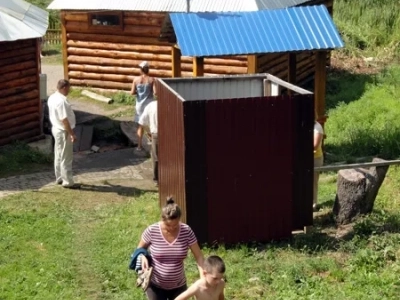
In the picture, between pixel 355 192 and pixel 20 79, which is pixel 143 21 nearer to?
pixel 20 79

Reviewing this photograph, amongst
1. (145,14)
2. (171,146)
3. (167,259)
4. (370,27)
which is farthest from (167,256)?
(370,27)

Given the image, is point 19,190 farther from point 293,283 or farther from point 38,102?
point 293,283

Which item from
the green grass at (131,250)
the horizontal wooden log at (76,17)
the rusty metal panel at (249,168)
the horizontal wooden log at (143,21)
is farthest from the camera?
the horizontal wooden log at (76,17)

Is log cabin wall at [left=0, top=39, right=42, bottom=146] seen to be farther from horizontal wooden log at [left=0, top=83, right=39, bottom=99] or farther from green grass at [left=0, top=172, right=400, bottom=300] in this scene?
green grass at [left=0, top=172, right=400, bottom=300]

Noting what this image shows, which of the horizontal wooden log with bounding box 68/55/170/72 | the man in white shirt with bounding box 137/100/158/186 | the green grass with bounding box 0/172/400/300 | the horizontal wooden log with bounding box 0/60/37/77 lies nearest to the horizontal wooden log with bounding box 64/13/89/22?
the horizontal wooden log with bounding box 68/55/170/72

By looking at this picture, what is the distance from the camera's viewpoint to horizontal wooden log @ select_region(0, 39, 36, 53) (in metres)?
14.8

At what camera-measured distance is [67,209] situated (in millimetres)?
11828

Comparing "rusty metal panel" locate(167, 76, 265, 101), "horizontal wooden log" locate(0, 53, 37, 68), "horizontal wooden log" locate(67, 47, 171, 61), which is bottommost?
"horizontal wooden log" locate(67, 47, 171, 61)

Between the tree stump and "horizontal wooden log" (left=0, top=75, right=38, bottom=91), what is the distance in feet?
22.4

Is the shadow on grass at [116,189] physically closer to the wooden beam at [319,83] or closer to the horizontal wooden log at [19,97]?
the horizontal wooden log at [19,97]

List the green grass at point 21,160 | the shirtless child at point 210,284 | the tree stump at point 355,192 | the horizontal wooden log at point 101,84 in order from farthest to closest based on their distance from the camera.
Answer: the horizontal wooden log at point 101,84 → the green grass at point 21,160 → the tree stump at point 355,192 → the shirtless child at point 210,284

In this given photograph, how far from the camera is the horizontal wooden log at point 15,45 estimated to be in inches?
581

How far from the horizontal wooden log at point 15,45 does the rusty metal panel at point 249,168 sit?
6.43m

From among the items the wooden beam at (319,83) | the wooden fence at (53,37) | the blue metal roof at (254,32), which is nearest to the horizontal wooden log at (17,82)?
Result: the blue metal roof at (254,32)
